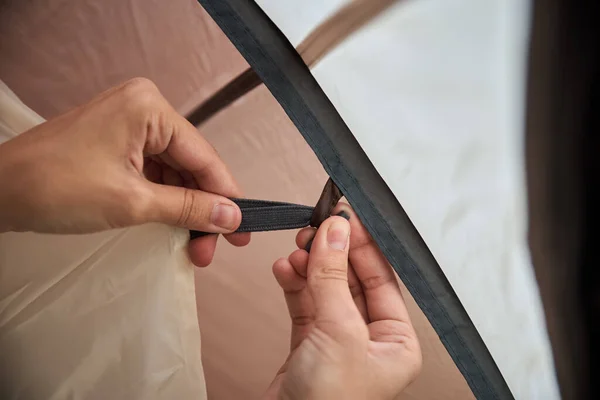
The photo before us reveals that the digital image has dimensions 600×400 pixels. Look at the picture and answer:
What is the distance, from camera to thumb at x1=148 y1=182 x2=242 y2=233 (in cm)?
41

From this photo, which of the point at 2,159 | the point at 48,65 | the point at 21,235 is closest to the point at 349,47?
the point at 2,159

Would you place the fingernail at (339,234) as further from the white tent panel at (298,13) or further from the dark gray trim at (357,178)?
the white tent panel at (298,13)

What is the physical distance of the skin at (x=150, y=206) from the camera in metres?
0.40

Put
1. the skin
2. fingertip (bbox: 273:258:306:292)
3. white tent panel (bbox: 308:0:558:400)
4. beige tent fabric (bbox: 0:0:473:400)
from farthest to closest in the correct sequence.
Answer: beige tent fabric (bbox: 0:0:473:400)
fingertip (bbox: 273:258:306:292)
the skin
white tent panel (bbox: 308:0:558:400)

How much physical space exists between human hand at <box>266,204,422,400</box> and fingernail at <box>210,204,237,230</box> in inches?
2.8

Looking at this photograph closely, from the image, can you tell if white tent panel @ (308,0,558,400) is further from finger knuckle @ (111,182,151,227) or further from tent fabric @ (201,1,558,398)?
finger knuckle @ (111,182,151,227)

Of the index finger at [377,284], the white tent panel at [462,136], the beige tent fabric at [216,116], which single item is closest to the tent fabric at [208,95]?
the beige tent fabric at [216,116]

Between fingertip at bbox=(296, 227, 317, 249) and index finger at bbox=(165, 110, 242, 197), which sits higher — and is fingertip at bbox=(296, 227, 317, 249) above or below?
below

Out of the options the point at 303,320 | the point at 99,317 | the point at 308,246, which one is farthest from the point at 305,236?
the point at 99,317

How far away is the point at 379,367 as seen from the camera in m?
0.43

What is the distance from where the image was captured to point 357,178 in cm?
38

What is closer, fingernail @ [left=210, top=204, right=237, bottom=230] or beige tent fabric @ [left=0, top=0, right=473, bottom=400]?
fingernail @ [left=210, top=204, right=237, bottom=230]

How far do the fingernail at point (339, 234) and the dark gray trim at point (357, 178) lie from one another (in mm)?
28

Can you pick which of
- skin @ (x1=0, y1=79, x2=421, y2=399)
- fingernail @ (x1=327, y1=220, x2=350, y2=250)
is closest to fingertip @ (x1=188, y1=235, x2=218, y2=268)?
skin @ (x1=0, y1=79, x2=421, y2=399)
